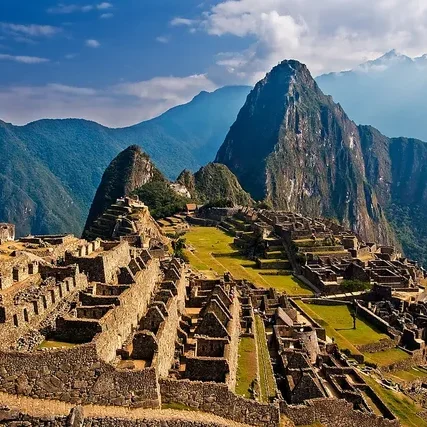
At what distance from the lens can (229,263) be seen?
57.7 m

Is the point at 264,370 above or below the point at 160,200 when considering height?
below

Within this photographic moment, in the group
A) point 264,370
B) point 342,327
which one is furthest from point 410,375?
point 264,370

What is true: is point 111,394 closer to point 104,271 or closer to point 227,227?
point 104,271

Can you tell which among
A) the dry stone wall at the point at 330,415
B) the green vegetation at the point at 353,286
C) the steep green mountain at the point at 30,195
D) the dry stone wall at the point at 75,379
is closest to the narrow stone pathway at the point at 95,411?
the dry stone wall at the point at 75,379

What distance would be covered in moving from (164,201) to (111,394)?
97.2 m

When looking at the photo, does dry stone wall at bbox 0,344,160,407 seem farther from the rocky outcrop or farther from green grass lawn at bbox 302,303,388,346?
the rocky outcrop

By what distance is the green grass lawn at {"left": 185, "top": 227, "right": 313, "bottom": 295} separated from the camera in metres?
50.4

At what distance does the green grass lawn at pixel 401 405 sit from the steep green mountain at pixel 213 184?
123 metres

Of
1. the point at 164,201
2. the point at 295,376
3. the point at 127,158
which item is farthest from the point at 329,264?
the point at 127,158

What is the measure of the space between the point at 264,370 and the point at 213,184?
143 meters

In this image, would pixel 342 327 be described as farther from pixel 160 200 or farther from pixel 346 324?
pixel 160 200

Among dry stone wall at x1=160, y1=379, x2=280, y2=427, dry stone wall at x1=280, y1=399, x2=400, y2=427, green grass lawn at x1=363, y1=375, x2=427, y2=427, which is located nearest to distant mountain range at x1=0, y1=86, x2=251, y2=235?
green grass lawn at x1=363, y1=375, x2=427, y2=427

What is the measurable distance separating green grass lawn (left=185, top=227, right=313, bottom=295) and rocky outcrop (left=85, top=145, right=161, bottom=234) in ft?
191

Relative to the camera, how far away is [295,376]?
23.1 metres
